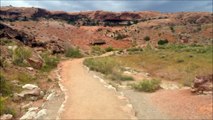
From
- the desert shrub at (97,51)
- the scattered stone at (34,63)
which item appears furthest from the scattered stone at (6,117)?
the desert shrub at (97,51)

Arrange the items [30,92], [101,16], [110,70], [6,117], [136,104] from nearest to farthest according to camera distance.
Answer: [6,117]
[136,104]
[30,92]
[110,70]
[101,16]

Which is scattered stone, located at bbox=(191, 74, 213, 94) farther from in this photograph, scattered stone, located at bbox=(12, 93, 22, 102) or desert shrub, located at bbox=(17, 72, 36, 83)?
desert shrub, located at bbox=(17, 72, 36, 83)

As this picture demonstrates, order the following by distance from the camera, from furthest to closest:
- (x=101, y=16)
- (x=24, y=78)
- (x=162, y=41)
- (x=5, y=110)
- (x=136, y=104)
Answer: (x=101, y=16) < (x=162, y=41) < (x=24, y=78) < (x=136, y=104) < (x=5, y=110)

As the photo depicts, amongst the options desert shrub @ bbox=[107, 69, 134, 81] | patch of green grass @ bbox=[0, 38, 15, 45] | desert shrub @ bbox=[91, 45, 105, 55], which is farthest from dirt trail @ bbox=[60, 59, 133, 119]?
desert shrub @ bbox=[91, 45, 105, 55]

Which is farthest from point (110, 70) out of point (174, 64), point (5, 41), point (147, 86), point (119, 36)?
point (119, 36)

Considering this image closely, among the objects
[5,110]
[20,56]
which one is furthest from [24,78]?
[5,110]

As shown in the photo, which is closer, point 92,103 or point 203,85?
point 92,103

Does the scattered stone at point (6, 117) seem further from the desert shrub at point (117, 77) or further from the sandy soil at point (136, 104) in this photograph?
the desert shrub at point (117, 77)

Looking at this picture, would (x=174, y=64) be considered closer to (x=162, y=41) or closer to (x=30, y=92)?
(x=30, y=92)

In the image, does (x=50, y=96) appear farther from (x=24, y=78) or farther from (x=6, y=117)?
(x=24, y=78)

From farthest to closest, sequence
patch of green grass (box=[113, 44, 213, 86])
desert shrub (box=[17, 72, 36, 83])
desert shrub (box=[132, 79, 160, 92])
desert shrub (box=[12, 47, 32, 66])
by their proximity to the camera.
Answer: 1. patch of green grass (box=[113, 44, 213, 86])
2. desert shrub (box=[12, 47, 32, 66])
3. desert shrub (box=[17, 72, 36, 83])
4. desert shrub (box=[132, 79, 160, 92])

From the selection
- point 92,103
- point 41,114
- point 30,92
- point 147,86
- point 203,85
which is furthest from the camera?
point 147,86

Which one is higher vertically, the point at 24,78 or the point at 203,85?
the point at 203,85

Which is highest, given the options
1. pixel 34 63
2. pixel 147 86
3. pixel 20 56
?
pixel 147 86
